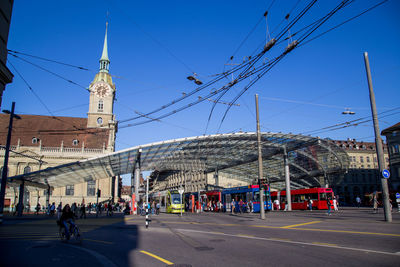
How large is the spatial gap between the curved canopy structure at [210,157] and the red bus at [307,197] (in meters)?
6.33

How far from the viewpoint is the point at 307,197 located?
3638 cm

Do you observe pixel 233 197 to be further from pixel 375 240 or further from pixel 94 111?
pixel 94 111

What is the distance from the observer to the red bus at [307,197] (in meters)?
35.1

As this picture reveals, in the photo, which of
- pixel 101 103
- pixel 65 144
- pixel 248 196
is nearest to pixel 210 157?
pixel 248 196

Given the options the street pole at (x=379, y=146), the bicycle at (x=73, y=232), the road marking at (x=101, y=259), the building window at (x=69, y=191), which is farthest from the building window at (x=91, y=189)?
the street pole at (x=379, y=146)

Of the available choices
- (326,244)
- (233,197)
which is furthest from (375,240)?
(233,197)

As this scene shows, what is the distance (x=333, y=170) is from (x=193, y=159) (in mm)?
23310

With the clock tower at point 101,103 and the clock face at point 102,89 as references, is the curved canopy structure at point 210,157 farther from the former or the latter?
the clock face at point 102,89

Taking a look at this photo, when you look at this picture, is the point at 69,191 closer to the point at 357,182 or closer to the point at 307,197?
the point at 307,197

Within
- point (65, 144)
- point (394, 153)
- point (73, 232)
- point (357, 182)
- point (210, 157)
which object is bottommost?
point (73, 232)

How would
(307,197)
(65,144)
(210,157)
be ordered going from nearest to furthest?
(307,197) → (210,157) → (65,144)

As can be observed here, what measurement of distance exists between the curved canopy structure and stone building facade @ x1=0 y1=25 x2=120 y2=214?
1535 cm

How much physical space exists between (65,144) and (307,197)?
5208 centimetres

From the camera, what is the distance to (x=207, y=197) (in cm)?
4153
